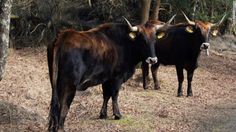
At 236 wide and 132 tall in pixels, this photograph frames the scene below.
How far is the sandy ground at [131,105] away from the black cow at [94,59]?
704 millimetres

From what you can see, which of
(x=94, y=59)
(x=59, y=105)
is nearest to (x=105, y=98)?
(x=94, y=59)

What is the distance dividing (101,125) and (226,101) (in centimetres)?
521

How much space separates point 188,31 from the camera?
14.5 metres

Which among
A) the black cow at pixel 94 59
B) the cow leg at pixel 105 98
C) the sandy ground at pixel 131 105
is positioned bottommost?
the sandy ground at pixel 131 105

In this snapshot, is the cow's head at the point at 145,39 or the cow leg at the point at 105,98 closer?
the cow leg at the point at 105,98

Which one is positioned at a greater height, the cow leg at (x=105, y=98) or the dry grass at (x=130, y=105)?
the cow leg at (x=105, y=98)

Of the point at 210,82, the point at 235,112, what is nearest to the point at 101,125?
the point at 235,112

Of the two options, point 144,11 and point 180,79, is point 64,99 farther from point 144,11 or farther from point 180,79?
point 144,11

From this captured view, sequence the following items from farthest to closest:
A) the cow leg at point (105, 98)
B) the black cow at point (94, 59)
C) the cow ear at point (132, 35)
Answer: the cow ear at point (132, 35) → the cow leg at point (105, 98) → the black cow at point (94, 59)

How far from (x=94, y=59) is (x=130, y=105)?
9.13 ft

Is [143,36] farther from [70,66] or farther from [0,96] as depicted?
[0,96]

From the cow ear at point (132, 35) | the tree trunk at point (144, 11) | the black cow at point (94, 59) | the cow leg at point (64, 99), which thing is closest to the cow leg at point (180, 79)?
the tree trunk at point (144, 11)

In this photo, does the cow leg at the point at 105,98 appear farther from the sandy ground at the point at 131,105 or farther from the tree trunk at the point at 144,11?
the tree trunk at the point at 144,11

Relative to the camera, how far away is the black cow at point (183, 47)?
14.3m
